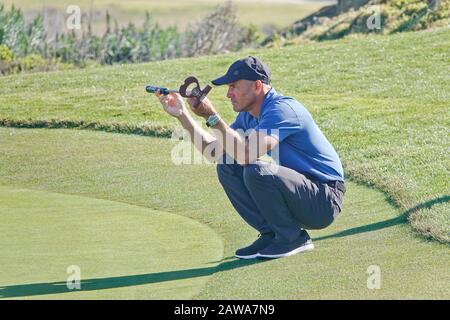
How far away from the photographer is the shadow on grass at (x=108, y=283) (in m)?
8.23

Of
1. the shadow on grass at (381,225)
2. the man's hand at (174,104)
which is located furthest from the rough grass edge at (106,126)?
the man's hand at (174,104)

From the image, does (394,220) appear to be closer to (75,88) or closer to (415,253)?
(415,253)

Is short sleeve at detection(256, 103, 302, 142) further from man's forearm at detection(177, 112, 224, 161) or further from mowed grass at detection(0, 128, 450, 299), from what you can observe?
mowed grass at detection(0, 128, 450, 299)

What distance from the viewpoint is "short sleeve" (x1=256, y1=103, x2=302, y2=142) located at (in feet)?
29.0

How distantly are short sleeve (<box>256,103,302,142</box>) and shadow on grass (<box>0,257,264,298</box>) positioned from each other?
41.9 inches

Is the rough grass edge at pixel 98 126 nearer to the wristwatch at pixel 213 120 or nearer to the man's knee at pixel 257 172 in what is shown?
the man's knee at pixel 257 172

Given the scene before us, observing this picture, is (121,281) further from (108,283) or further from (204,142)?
(204,142)

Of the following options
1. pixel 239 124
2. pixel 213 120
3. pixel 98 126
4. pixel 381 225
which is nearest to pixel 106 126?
pixel 98 126

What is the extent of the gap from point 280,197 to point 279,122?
56 cm

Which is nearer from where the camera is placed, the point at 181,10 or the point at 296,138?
the point at 296,138

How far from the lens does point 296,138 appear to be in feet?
29.7

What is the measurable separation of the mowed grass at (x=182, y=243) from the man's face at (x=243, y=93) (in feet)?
4.00

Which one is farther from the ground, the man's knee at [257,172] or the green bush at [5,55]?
the man's knee at [257,172]

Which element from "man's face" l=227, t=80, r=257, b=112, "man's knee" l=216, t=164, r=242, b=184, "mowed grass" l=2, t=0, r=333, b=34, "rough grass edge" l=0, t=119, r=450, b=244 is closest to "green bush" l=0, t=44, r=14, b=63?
"rough grass edge" l=0, t=119, r=450, b=244
